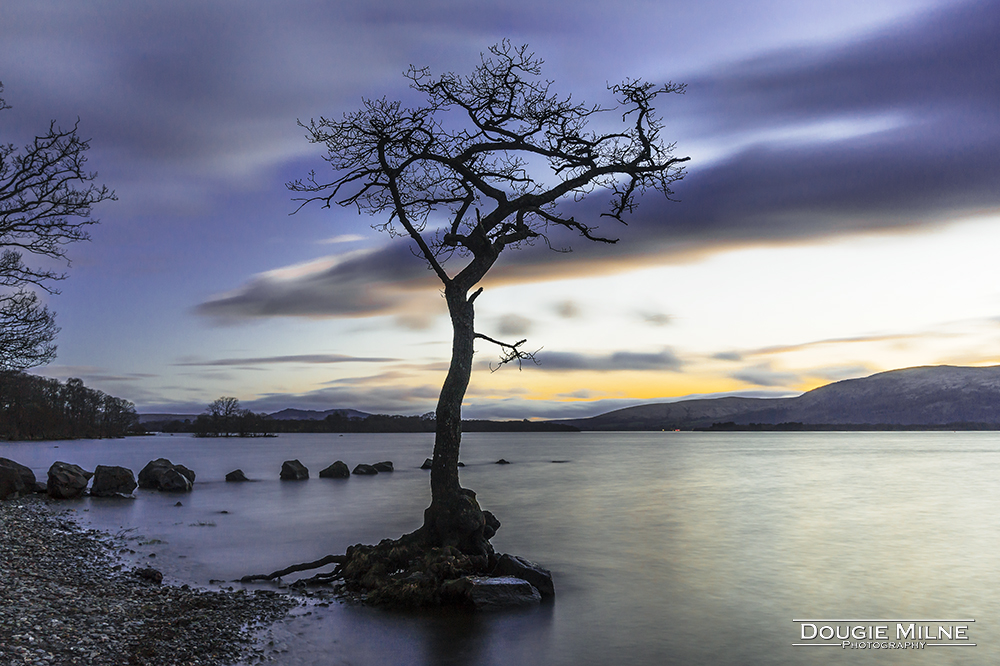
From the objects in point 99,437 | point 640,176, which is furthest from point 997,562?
point 99,437

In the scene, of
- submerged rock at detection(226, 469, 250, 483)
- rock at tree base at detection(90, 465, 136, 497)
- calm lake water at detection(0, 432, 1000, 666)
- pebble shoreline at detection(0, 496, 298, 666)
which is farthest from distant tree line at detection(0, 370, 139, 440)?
pebble shoreline at detection(0, 496, 298, 666)

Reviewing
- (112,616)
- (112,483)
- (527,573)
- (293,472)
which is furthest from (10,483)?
(527,573)

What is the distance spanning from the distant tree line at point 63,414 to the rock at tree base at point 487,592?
132 m

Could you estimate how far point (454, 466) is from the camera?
15.3 meters

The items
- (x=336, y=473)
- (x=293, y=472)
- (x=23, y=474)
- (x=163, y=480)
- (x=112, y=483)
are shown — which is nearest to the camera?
(x=23, y=474)

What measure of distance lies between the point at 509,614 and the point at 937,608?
455 inches

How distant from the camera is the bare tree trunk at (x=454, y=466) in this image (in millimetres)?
14820

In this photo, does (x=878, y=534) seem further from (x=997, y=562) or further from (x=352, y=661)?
(x=352, y=661)

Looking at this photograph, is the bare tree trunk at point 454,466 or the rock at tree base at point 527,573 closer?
the rock at tree base at point 527,573

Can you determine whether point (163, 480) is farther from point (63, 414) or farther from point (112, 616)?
point (63, 414)

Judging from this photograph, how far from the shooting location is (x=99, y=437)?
186 metres

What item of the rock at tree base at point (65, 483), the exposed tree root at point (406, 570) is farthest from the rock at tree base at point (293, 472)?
the exposed tree root at point (406, 570)

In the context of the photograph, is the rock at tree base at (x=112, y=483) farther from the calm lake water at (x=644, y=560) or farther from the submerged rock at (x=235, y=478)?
the submerged rock at (x=235, y=478)

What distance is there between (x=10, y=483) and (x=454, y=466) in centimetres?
2534
